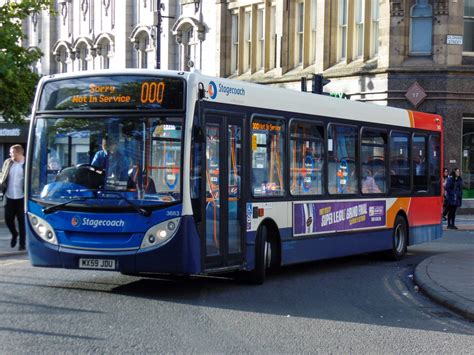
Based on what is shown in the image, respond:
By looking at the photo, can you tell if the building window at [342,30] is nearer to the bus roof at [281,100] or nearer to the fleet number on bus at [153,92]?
the bus roof at [281,100]

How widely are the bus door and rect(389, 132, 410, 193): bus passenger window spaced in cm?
554

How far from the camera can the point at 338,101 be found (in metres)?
15.4

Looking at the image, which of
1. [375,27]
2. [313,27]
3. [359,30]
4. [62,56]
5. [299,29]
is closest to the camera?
[375,27]

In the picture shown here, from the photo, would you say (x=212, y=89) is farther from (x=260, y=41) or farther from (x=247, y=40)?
(x=247, y=40)

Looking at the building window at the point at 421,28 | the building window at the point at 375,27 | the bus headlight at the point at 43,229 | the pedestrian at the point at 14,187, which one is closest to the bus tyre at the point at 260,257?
the bus headlight at the point at 43,229

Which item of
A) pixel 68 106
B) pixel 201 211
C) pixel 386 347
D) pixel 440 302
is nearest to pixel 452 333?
pixel 386 347

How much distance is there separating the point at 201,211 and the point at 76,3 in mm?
43186

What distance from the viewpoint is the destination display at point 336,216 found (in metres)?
A: 14.2

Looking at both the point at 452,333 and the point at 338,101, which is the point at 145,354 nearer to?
the point at 452,333

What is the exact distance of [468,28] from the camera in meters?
34.1

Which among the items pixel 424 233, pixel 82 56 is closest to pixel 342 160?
pixel 424 233

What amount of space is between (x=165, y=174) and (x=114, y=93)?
1.26m

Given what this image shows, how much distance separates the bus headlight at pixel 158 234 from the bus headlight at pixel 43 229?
124 cm

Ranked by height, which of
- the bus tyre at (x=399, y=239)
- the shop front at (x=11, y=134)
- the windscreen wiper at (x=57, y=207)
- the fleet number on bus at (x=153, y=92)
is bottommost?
the bus tyre at (x=399, y=239)
